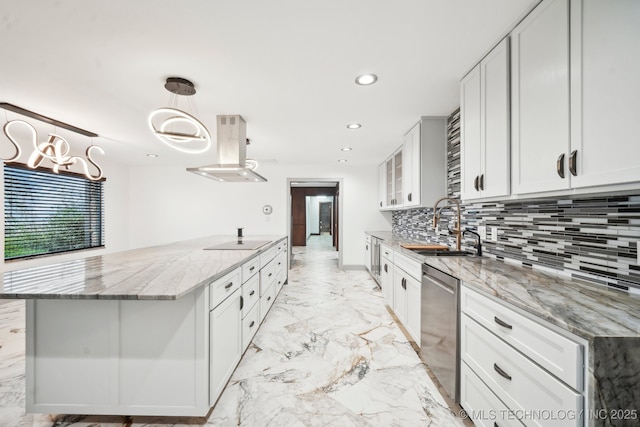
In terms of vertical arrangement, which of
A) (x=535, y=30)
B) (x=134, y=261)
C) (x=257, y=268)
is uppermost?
(x=535, y=30)

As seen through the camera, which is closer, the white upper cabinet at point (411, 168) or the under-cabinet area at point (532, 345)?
the under-cabinet area at point (532, 345)

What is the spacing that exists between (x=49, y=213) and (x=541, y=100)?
6237 mm

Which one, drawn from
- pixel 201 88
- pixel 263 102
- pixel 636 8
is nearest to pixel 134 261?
pixel 201 88

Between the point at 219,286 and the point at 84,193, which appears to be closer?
the point at 219,286

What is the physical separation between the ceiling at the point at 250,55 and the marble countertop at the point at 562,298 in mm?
1449

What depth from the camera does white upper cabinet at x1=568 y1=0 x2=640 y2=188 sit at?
95 centimetres

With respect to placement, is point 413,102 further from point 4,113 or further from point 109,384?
point 4,113

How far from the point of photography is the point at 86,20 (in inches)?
58.2

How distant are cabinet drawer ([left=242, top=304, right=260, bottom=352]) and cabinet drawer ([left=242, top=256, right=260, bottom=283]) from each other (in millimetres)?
327

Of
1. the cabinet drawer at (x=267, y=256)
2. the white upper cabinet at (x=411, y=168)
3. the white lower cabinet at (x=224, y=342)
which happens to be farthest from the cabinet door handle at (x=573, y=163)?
the cabinet drawer at (x=267, y=256)

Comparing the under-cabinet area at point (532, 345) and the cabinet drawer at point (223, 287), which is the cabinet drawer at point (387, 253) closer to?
the under-cabinet area at point (532, 345)

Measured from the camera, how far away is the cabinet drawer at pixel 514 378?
91 centimetres

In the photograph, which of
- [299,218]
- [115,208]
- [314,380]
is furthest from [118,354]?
[299,218]

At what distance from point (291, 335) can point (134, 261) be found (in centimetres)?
156
